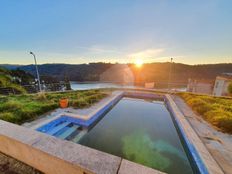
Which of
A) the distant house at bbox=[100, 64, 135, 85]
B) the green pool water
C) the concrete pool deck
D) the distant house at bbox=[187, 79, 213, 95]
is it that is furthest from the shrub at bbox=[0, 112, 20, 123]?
the distant house at bbox=[187, 79, 213, 95]

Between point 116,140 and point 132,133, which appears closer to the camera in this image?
point 116,140

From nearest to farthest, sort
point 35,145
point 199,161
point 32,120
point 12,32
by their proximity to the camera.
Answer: point 35,145 → point 199,161 → point 32,120 → point 12,32

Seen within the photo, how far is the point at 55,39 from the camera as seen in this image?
29.2 ft

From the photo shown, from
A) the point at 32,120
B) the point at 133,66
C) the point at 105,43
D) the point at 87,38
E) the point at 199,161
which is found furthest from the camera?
the point at 133,66

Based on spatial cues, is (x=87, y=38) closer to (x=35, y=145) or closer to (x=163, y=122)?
(x=163, y=122)

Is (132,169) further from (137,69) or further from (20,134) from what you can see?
(137,69)

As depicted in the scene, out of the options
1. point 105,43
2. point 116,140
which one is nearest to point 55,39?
point 105,43

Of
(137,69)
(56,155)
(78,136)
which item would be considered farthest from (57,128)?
(137,69)

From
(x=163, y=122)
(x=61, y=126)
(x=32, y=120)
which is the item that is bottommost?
(x=163, y=122)

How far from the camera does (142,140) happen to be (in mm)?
3625

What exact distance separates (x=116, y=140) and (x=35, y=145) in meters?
2.80

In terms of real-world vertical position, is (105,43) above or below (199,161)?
above

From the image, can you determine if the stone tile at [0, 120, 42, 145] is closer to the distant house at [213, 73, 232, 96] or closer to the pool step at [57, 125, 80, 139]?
the pool step at [57, 125, 80, 139]

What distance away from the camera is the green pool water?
9.23 feet
